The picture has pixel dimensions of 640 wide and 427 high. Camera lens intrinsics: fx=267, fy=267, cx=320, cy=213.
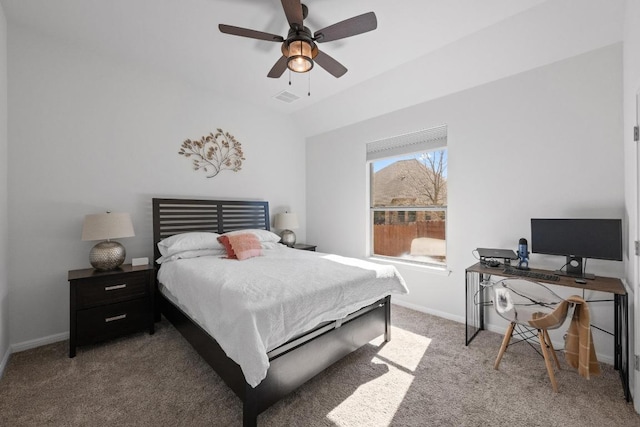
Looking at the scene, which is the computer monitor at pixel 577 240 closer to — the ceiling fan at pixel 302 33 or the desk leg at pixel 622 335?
the desk leg at pixel 622 335

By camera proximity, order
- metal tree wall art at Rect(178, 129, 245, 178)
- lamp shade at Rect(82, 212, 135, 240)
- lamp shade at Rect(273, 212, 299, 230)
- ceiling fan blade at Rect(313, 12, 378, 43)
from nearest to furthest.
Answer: ceiling fan blade at Rect(313, 12, 378, 43)
lamp shade at Rect(82, 212, 135, 240)
metal tree wall art at Rect(178, 129, 245, 178)
lamp shade at Rect(273, 212, 299, 230)

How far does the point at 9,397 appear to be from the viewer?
1.84 metres

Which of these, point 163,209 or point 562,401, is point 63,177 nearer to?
point 163,209

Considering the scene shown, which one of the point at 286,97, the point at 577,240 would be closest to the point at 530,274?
the point at 577,240

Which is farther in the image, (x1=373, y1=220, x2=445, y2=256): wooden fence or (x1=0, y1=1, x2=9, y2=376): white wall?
(x1=373, y1=220, x2=445, y2=256): wooden fence

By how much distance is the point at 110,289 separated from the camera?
8.28 ft

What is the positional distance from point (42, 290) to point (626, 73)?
17.7 ft

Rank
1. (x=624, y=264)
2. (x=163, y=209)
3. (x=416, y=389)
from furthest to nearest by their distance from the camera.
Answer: (x=163, y=209), (x=624, y=264), (x=416, y=389)

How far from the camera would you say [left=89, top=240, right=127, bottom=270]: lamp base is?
2.56 metres

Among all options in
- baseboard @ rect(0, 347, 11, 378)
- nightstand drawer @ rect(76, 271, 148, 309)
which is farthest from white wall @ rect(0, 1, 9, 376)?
nightstand drawer @ rect(76, 271, 148, 309)

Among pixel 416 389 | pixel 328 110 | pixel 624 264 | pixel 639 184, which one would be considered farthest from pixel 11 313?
pixel 624 264

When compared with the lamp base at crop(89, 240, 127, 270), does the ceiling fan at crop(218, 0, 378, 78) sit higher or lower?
higher

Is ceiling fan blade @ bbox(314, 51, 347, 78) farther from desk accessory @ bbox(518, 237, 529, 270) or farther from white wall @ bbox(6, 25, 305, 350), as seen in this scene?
desk accessory @ bbox(518, 237, 529, 270)

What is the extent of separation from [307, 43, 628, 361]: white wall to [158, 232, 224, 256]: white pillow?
8.11ft
